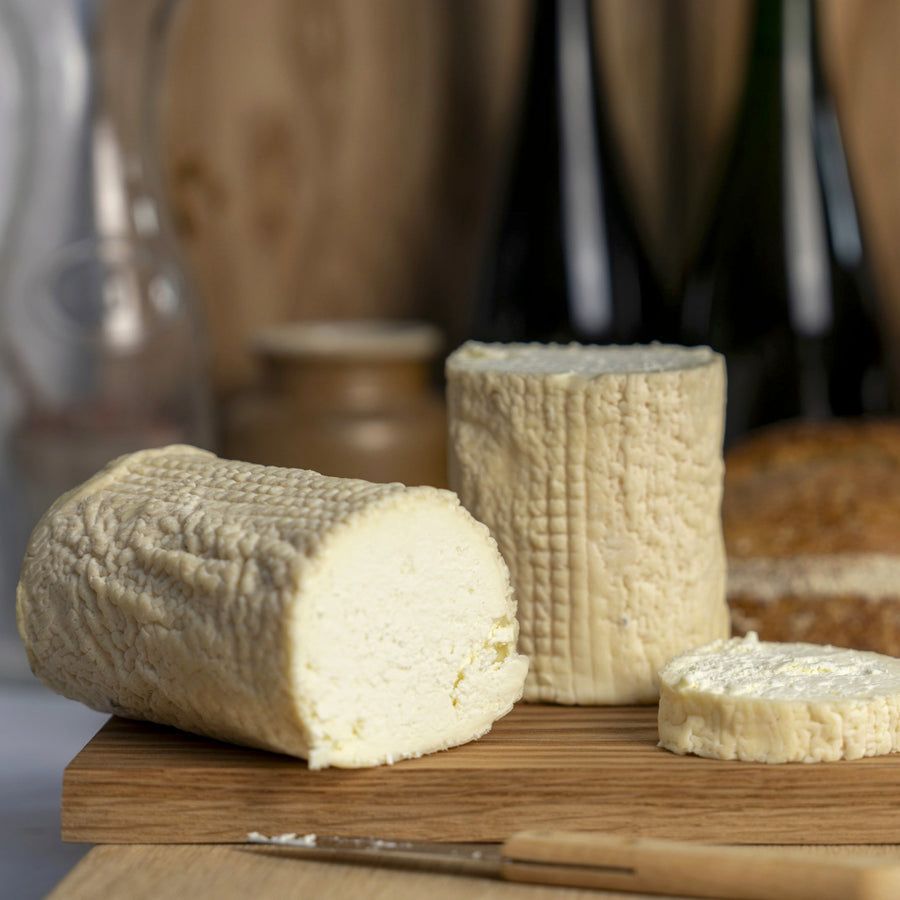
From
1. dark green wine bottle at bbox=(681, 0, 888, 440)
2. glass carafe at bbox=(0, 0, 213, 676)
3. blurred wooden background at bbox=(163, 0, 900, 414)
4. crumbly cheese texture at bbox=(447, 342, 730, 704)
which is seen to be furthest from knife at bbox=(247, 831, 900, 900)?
blurred wooden background at bbox=(163, 0, 900, 414)

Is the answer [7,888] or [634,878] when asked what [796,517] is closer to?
[634,878]

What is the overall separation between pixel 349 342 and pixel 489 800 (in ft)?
1.84

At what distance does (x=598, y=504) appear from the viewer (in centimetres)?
70

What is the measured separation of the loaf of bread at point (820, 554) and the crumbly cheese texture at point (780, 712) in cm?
19

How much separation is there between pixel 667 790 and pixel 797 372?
2.19ft

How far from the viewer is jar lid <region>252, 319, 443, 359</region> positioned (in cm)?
109

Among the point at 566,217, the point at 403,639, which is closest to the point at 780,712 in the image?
the point at 403,639

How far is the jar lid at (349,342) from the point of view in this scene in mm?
1089

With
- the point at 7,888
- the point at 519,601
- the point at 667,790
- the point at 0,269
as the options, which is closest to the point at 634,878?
the point at 667,790

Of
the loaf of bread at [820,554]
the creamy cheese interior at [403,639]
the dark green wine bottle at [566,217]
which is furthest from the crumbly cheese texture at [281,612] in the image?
the dark green wine bottle at [566,217]

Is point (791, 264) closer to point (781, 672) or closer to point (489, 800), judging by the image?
point (781, 672)

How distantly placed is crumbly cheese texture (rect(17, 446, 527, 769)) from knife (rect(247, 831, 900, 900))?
0.06 m

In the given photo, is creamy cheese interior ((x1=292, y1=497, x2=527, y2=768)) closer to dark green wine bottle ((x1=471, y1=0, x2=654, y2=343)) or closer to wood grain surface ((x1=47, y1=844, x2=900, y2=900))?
wood grain surface ((x1=47, y1=844, x2=900, y2=900))

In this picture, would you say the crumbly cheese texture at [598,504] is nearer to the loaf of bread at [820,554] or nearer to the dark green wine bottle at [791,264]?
the loaf of bread at [820,554]
